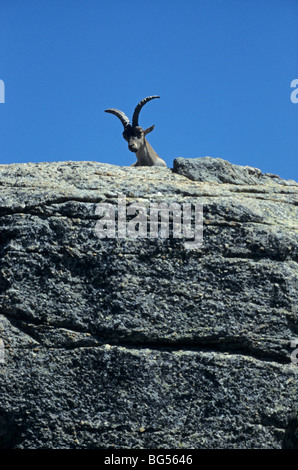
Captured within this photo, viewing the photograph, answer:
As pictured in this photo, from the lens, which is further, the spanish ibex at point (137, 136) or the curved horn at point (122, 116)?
the curved horn at point (122, 116)

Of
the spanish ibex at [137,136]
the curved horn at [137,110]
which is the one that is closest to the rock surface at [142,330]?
the spanish ibex at [137,136]

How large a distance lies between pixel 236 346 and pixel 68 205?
92.6 inches

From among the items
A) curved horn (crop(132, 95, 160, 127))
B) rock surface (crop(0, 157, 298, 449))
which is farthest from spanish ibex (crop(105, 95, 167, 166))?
rock surface (crop(0, 157, 298, 449))

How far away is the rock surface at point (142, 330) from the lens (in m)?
5.80

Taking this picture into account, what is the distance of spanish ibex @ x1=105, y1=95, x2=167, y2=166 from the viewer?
55.6 feet

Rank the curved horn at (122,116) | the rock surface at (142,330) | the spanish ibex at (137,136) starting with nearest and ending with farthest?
the rock surface at (142,330) → the spanish ibex at (137,136) → the curved horn at (122,116)

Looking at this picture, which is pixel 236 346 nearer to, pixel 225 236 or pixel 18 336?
pixel 225 236

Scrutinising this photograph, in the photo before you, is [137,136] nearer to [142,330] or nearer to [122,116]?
[122,116]

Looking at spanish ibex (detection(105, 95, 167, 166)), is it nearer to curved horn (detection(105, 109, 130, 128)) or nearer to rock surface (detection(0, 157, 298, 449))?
curved horn (detection(105, 109, 130, 128))

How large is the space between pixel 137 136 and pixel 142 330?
11798 mm

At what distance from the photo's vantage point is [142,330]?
5902 mm

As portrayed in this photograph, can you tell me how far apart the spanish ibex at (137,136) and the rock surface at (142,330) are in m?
10.7

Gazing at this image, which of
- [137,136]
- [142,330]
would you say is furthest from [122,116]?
[142,330]

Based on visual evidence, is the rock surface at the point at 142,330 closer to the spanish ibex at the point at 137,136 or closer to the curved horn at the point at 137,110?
the spanish ibex at the point at 137,136
